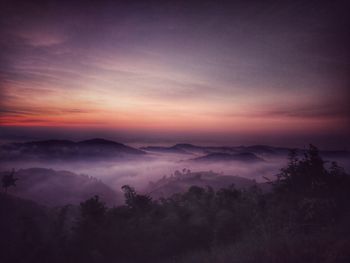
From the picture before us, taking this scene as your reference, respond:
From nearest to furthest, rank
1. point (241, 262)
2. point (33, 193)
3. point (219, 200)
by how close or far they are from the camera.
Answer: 1. point (241, 262)
2. point (219, 200)
3. point (33, 193)

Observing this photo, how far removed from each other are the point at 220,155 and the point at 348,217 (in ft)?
437

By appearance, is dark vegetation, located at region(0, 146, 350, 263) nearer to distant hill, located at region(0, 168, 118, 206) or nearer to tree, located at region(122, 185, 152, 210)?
tree, located at region(122, 185, 152, 210)

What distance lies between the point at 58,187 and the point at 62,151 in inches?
1711

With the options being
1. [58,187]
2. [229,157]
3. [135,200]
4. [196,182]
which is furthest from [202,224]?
[229,157]

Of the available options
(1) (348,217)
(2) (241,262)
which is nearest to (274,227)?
(1) (348,217)

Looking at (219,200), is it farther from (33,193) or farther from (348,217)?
(33,193)

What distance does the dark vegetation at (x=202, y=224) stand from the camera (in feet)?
29.2

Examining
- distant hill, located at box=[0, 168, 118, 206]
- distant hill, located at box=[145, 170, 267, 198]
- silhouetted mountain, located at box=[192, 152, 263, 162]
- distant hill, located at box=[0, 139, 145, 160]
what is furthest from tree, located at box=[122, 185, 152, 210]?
distant hill, located at box=[0, 139, 145, 160]

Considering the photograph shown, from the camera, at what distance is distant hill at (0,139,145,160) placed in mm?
123050

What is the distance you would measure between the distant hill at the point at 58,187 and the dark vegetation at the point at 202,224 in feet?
224

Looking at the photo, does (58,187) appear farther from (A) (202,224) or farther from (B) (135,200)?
(A) (202,224)

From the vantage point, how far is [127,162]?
144500 millimetres

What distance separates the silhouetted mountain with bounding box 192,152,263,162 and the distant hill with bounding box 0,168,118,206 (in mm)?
55445

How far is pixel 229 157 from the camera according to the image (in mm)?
127438
